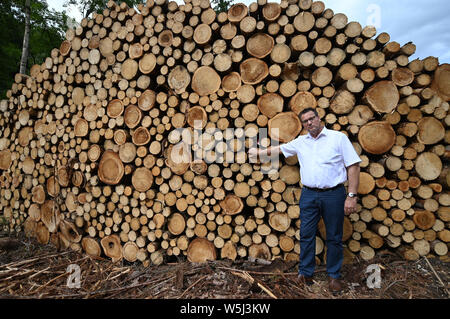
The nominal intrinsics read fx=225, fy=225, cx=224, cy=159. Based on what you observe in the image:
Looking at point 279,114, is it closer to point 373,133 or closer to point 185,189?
point 373,133

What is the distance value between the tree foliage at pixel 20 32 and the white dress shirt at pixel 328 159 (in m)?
10.8

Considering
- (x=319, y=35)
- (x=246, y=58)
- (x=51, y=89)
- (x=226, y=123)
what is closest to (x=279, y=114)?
(x=226, y=123)

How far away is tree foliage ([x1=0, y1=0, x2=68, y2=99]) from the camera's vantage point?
821cm

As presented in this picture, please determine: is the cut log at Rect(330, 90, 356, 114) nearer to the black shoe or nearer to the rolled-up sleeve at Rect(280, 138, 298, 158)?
the rolled-up sleeve at Rect(280, 138, 298, 158)

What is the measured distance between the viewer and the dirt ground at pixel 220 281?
2.34 m

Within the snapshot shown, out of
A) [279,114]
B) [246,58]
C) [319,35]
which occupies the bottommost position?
[279,114]

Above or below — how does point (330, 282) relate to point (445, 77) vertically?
below

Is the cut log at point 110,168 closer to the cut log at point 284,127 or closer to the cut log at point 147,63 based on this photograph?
the cut log at point 147,63

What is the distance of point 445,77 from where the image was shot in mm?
2566

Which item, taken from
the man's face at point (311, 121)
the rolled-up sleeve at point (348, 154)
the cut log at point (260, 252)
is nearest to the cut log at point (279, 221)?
the cut log at point (260, 252)

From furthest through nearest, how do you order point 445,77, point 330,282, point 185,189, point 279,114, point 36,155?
point 36,155 < point 185,189 < point 279,114 < point 445,77 < point 330,282

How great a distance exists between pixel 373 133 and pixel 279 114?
A: 1096 mm
